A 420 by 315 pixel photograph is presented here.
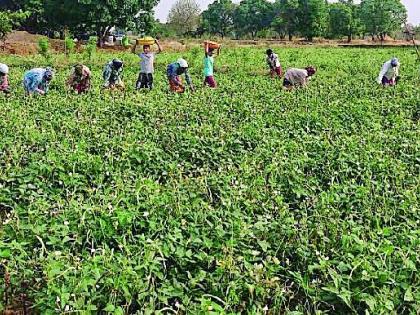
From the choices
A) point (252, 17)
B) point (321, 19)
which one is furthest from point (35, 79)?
point (252, 17)

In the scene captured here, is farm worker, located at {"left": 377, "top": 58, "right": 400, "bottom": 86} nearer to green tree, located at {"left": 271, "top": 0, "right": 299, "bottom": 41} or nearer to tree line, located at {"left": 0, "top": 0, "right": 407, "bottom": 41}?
tree line, located at {"left": 0, "top": 0, "right": 407, "bottom": 41}

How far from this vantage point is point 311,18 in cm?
6028

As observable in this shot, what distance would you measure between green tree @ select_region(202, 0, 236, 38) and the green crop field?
74.1m

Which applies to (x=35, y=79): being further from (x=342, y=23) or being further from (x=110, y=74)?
(x=342, y=23)

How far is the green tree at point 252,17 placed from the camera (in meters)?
82.4

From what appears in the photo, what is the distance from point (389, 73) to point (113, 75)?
645cm

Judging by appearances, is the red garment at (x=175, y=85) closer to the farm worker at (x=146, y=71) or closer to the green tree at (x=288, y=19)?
the farm worker at (x=146, y=71)

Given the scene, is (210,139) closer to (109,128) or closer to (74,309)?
(109,128)

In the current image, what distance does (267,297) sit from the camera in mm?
3469

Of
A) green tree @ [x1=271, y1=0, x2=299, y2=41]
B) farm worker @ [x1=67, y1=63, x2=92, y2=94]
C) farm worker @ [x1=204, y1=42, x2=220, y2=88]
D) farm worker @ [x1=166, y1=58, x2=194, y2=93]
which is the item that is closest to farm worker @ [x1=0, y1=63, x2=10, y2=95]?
farm worker @ [x1=67, y1=63, x2=92, y2=94]

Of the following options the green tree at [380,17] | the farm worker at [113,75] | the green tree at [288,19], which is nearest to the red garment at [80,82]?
the farm worker at [113,75]

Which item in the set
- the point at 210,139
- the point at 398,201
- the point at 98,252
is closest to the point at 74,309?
the point at 98,252

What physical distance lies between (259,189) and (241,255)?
148cm

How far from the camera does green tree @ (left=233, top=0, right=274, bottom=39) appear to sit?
82.4 metres
